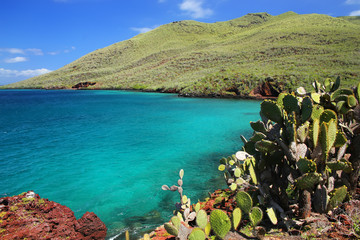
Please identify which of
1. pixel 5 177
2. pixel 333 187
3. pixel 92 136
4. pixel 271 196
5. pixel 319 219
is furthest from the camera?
pixel 92 136

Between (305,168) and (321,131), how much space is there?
1.85 ft

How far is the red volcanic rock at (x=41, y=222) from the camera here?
4.12m

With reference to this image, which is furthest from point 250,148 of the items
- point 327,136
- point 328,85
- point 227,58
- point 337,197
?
point 227,58

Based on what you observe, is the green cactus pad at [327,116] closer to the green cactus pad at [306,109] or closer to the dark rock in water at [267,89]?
the green cactus pad at [306,109]

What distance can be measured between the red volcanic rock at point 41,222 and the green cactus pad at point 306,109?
15.0ft

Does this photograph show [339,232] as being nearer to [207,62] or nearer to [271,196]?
[271,196]

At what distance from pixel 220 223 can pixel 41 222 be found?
3712 millimetres

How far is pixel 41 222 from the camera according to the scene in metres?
4.41

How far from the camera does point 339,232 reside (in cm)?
288

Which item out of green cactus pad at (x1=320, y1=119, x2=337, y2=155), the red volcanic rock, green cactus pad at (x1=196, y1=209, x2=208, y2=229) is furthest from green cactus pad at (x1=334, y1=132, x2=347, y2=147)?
the red volcanic rock

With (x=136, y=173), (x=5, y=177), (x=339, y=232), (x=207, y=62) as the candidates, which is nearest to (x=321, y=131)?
(x=339, y=232)

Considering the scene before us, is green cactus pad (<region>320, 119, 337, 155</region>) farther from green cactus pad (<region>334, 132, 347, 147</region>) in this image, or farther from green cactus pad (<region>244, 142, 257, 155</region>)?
green cactus pad (<region>244, 142, 257, 155</region>)

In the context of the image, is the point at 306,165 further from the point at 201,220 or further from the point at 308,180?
the point at 201,220

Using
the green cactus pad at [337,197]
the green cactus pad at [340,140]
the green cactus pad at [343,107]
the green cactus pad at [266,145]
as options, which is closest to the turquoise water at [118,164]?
the green cactus pad at [266,145]
